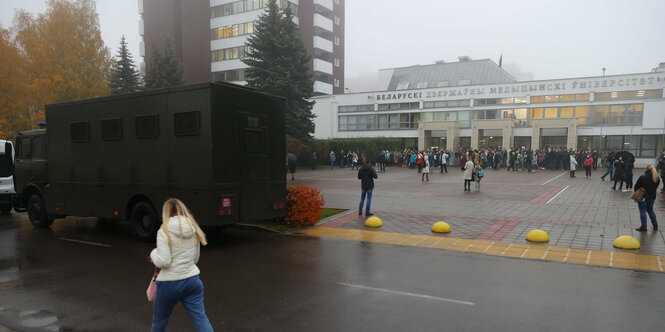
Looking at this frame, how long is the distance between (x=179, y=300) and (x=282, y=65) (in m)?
31.6

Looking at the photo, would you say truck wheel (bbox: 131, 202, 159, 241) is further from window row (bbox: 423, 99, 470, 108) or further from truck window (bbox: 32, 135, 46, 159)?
window row (bbox: 423, 99, 470, 108)

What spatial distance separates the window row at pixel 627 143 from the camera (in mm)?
37781

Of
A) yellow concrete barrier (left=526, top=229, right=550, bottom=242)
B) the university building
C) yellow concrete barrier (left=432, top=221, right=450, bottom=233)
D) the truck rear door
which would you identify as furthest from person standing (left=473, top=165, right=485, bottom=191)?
the university building

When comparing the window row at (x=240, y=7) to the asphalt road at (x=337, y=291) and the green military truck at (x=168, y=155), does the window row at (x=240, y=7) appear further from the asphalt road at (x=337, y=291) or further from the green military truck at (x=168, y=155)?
the asphalt road at (x=337, y=291)

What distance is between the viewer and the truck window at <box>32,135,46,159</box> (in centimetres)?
1089

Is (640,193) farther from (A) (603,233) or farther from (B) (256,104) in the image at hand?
(B) (256,104)

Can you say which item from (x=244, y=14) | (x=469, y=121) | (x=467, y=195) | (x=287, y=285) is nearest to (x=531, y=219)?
(x=467, y=195)

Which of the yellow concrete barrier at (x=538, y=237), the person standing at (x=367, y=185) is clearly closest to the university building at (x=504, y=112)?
the person standing at (x=367, y=185)

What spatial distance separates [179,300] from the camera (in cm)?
353

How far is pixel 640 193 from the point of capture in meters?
9.15

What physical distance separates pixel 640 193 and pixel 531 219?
2610 mm

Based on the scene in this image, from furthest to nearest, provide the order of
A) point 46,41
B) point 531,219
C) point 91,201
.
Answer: point 46,41 → point 531,219 → point 91,201

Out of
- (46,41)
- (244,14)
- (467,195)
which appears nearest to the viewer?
(467,195)

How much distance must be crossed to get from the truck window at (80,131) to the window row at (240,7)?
42771 mm
